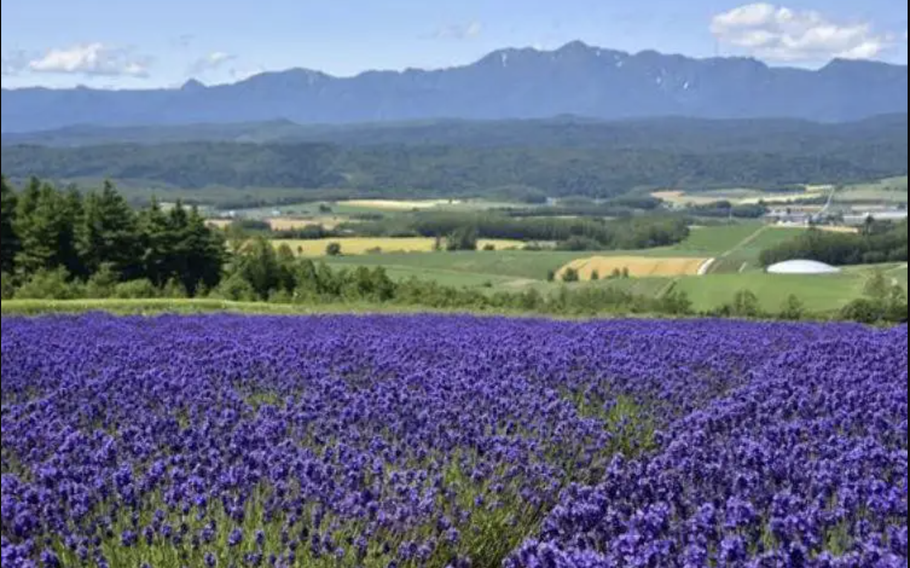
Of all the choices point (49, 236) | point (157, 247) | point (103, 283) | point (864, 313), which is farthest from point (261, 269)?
point (864, 313)

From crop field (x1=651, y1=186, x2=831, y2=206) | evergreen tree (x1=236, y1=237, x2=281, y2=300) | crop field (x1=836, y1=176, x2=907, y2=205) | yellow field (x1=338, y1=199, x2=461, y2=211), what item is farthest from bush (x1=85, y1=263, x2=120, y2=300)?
crop field (x1=651, y1=186, x2=831, y2=206)

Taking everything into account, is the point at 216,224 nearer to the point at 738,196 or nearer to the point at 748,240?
the point at 748,240

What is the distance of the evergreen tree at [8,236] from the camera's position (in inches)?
1423

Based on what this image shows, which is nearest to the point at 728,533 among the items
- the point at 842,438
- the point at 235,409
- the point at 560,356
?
the point at 842,438

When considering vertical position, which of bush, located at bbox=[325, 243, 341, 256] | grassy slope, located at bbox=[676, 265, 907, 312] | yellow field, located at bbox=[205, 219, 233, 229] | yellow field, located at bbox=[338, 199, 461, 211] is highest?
yellow field, located at bbox=[338, 199, 461, 211]

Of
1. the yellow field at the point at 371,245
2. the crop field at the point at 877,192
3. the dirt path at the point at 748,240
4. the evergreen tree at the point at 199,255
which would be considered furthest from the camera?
A: the crop field at the point at 877,192

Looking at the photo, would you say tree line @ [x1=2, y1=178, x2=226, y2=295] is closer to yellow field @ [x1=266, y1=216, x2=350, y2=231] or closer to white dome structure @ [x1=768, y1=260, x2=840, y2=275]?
white dome structure @ [x1=768, y1=260, x2=840, y2=275]

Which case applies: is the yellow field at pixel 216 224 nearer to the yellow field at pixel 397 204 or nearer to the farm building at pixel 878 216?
the yellow field at pixel 397 204

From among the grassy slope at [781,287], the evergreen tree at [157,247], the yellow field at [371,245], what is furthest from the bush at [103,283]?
the yellow field at [371,245]

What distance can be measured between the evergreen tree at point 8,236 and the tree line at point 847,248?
122ft

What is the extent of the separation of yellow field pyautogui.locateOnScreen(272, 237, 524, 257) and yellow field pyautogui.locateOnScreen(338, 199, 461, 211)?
48.6 meters

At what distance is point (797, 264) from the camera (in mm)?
51562

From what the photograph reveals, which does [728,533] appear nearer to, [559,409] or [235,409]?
[559,409]

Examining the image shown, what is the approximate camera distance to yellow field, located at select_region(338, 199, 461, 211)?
137137mm
